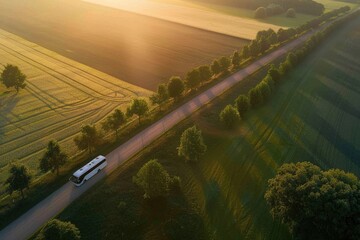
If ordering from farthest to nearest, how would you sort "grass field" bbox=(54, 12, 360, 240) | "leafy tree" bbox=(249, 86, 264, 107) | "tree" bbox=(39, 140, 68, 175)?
"leafy tree" bbox=(249, 86, 264, 107)
"tree" bbox=(39, 140, 68, 175)
"grass field" bbox=(54, 12, 360, 240)

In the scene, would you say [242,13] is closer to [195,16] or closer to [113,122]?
[195,16]

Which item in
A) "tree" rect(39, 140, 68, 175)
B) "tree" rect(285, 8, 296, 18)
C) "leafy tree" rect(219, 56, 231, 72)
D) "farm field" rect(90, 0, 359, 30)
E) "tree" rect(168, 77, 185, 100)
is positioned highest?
"tree" rect(39, 140, 68, 175)

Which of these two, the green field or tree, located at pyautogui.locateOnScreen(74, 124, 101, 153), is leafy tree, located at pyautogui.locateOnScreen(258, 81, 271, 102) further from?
the green field

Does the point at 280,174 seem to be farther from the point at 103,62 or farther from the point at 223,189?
the point at 103,62

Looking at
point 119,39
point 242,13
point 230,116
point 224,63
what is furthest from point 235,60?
point 242,13

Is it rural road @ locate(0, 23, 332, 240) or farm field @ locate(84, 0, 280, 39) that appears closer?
rural road @ locate(0, 23, 332, 240)

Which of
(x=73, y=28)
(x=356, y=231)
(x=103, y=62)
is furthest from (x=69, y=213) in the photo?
(x=73, y=28)

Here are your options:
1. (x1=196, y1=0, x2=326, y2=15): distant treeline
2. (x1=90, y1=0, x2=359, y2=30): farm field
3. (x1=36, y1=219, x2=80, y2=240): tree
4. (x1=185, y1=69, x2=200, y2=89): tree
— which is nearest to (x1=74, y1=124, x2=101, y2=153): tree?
(x1=36, y1=219, x2=80, y2=240): tree
